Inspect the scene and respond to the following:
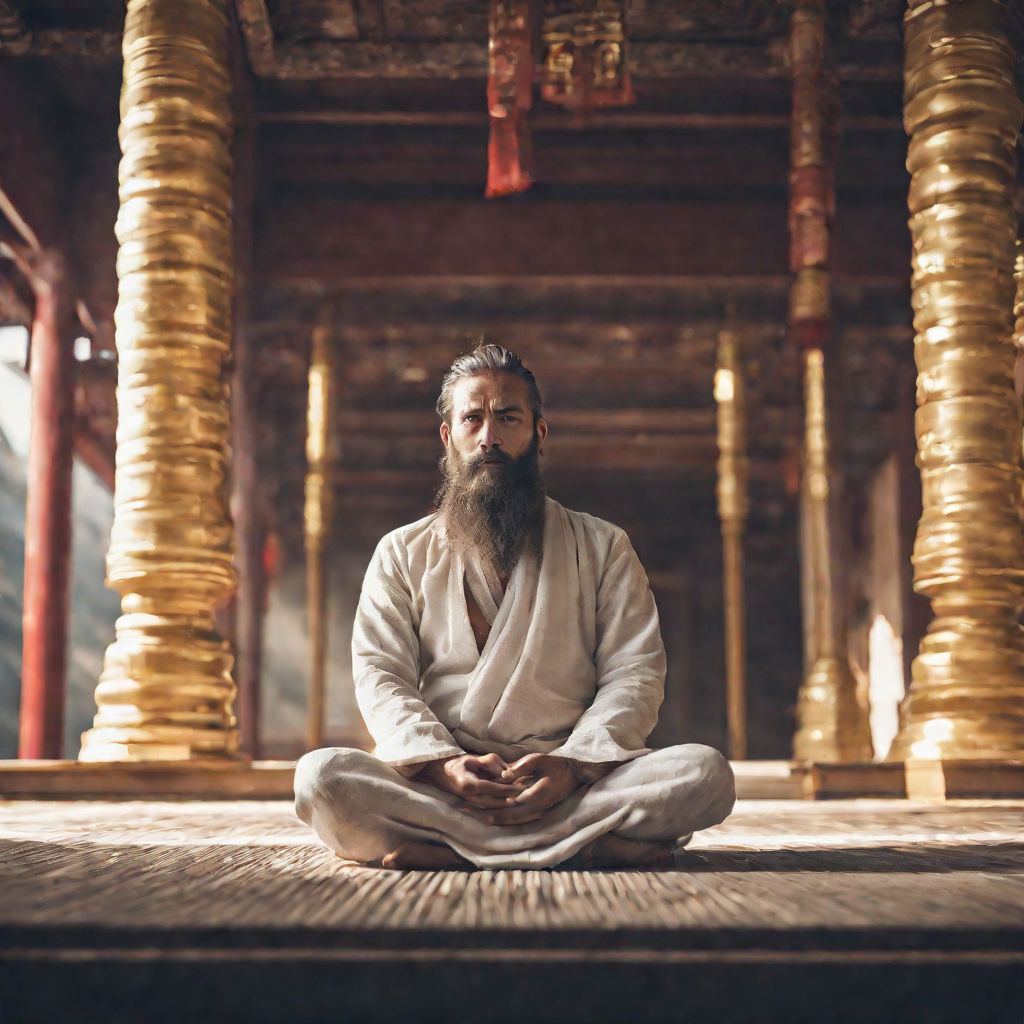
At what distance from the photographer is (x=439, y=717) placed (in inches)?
114

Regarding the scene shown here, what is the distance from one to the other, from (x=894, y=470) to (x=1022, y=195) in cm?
560

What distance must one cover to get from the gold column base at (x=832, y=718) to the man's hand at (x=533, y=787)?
4.68m

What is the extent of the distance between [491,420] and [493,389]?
0.07m

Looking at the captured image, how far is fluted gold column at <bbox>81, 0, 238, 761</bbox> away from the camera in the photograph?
4.84 meters

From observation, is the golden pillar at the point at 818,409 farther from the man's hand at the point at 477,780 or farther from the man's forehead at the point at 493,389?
the man's hand at the point at 477,780

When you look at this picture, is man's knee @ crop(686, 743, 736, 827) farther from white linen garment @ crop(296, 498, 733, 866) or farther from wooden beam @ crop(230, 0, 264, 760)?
wooden beam @ crop(230, 0, 264, 760)

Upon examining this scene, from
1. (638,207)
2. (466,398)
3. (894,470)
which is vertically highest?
(638,207)

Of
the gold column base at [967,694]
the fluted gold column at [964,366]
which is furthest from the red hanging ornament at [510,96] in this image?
the gold column base at [967,694]

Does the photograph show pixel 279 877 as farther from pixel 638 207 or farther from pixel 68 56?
pixel 638 207

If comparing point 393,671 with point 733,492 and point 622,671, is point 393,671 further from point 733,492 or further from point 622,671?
point 733,492

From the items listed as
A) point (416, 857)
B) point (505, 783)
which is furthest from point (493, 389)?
point (416, 857)

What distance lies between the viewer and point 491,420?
9.71 feet

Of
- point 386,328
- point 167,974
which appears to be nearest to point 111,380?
point 386,328

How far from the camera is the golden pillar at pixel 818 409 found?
241 inches
